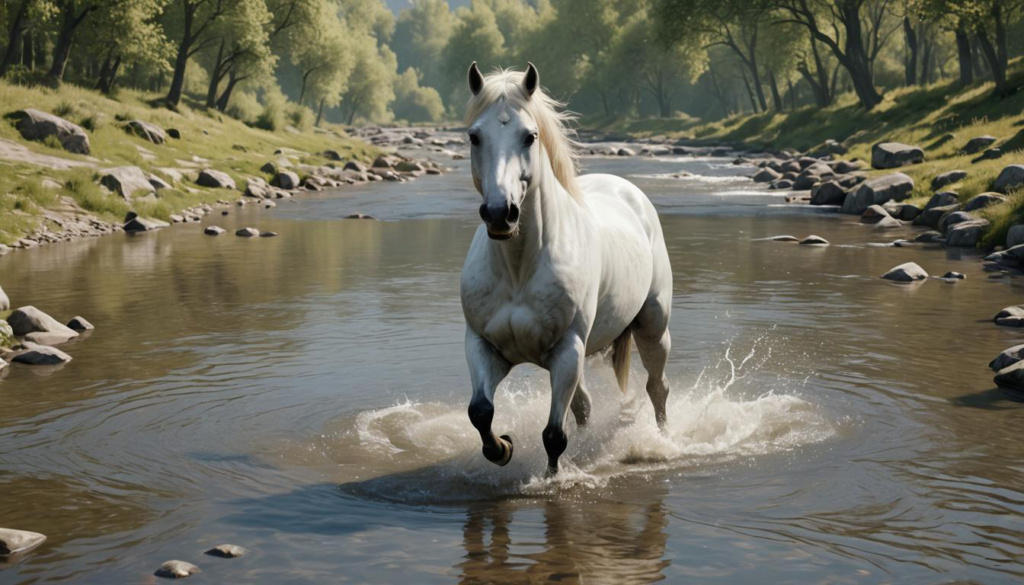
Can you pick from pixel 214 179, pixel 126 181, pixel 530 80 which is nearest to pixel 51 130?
pixel 126 181

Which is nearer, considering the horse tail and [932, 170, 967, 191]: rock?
the horse tail

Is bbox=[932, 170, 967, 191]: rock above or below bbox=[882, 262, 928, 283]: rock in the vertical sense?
above

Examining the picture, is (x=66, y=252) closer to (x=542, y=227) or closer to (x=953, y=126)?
(x=542, y=227)

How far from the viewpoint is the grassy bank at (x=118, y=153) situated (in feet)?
81.6

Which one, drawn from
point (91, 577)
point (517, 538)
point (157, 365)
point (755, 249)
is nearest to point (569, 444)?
point (517, 538)

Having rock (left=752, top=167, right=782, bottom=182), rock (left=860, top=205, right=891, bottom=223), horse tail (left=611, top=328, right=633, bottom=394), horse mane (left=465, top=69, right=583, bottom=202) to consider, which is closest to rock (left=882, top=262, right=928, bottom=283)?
horse tail (left=611, top=328, right=633, bottom=394)

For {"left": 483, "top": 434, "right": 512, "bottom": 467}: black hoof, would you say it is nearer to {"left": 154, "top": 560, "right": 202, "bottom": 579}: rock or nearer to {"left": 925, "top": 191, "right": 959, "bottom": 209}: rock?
{"left": 154, "top": 560, "right": 202, "bottom": 579}: rock

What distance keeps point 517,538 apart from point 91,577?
244cm

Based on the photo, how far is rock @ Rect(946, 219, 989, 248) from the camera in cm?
2111

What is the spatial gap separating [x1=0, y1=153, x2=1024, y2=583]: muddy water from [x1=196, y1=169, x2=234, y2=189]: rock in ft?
61.9

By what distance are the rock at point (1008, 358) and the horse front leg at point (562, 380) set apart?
5.61 m

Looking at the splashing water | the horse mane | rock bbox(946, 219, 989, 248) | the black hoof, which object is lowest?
the splashing water

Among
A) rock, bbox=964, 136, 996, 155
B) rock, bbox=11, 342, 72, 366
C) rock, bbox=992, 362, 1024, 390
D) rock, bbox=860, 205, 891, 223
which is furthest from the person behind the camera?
rock, bbox=964, 136, 996, 155

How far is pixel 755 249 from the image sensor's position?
21781 millimetres
